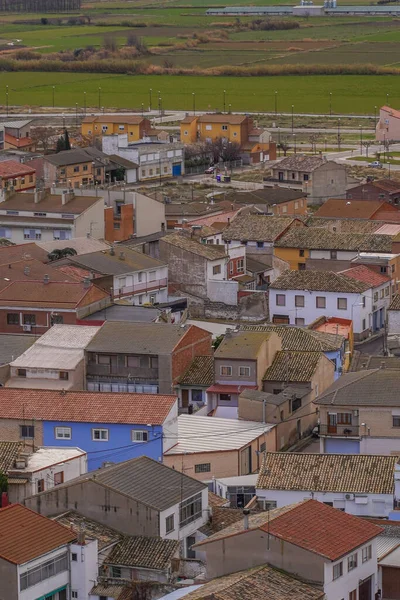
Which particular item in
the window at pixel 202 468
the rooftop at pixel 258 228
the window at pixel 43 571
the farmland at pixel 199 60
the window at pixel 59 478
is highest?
the window at pixel 43 571

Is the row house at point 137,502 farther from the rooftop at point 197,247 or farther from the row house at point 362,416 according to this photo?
the rooftop at point 197,247

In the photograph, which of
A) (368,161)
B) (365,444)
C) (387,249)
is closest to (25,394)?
(365,444)

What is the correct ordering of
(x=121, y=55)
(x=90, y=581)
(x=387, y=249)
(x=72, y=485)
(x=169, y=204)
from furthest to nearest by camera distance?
(x=121, y=55) → (x=169, y=204) → (x=387, y=249) → (x=72, y=485) → (x=90, y=581)

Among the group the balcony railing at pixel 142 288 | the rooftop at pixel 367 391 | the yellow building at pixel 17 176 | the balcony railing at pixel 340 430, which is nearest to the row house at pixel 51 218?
the balcony railing at pixel 142 288

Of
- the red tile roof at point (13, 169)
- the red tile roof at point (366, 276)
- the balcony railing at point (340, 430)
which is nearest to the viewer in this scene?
the balcony railing at point (340, 430)

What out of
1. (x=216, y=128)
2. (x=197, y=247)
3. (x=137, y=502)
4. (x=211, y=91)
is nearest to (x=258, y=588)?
(x=137, y=502)

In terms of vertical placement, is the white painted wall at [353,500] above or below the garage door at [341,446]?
above

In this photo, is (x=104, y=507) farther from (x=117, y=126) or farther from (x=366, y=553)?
(x=117, y=126)

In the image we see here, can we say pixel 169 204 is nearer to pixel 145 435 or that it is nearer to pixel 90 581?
pixel 145 435
